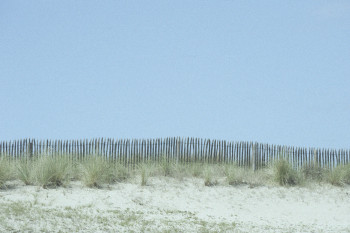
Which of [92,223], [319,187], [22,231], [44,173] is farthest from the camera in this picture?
[319,187]

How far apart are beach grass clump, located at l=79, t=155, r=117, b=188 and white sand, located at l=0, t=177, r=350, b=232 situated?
1.00 feet

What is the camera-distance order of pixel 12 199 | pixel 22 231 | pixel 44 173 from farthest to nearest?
pixel 44 173 < pixel 12 199 < pixel 22 231

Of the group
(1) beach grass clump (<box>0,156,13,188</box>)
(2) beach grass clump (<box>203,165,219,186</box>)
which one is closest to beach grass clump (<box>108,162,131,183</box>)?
(2) beach grass clump (<box>203,165,219,186</box>)

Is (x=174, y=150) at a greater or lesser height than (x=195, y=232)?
greater

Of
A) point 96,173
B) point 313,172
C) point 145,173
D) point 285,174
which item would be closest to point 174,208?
point 145,173

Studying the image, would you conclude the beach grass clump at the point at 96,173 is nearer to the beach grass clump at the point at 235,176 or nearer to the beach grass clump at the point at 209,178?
the beach grass clump at the point at 209,178

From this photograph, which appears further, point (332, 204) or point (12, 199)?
point (332, 204)

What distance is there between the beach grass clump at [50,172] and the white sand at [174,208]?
30cm

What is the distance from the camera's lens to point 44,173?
13.6 metres

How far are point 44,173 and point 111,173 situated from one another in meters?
2.18

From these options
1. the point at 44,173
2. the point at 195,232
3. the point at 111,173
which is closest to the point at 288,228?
the point at 195,232

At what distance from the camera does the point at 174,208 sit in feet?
42.0

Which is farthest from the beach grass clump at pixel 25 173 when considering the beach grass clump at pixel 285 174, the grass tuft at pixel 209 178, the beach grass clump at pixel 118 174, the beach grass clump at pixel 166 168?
the beach grass clump at pixel 285 174

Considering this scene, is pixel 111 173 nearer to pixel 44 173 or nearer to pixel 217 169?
pixel 44 173
